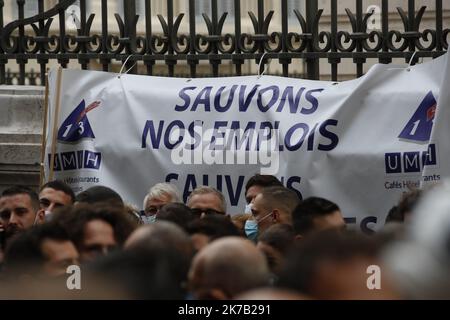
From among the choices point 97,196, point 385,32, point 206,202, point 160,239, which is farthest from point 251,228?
point 160,239

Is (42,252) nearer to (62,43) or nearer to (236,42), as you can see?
(236,42)

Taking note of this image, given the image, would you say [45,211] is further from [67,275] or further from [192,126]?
[67,275]

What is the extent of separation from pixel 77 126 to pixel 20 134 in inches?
35.2

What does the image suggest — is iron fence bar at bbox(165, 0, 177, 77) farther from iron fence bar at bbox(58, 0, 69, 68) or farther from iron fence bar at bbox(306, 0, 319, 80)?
iron fence bar at bbox(306, 0, 319, 80)

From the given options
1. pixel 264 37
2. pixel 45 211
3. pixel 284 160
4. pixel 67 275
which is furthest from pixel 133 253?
pixel 264 37

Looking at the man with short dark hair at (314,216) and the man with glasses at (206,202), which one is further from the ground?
the man with glasses at (206,202)

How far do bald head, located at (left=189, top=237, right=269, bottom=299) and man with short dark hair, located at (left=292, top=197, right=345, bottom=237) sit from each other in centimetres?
242

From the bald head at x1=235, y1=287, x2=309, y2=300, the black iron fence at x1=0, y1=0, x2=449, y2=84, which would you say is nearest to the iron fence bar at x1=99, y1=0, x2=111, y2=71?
the black iron fence at x1=0, y1=0, x2=449, y2=84

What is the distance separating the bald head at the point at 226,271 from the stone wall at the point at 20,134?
23.5 ft

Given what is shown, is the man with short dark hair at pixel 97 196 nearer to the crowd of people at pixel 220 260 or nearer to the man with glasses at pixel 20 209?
the man with glasses at pixel 20 209

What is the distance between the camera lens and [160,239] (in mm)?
5637

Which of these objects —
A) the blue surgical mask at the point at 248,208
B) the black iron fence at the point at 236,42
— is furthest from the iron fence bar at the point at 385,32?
the blue surgical mask at the point at 248,208

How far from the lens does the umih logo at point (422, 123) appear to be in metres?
10.3

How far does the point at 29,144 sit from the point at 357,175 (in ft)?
9.51
